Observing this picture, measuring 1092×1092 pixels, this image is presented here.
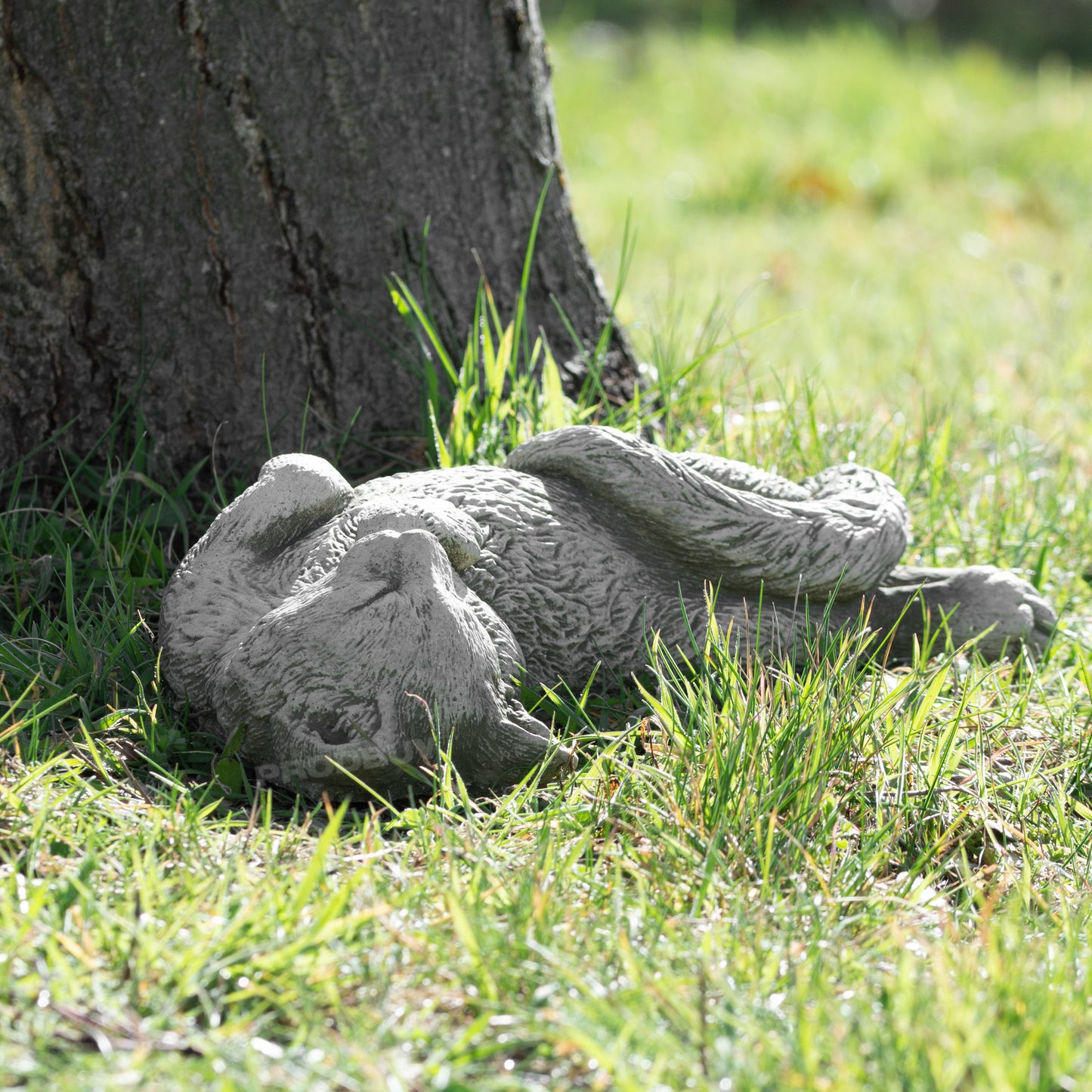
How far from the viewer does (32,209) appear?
2828 millimetres

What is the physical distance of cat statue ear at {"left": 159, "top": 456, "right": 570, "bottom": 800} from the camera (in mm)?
2090

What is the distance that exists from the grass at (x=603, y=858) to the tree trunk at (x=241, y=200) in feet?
0.65

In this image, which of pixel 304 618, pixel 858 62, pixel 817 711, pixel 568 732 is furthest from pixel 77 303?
pixel 858 62

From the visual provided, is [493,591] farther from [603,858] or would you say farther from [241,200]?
[241,200]

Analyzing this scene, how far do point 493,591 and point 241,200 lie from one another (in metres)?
1.27

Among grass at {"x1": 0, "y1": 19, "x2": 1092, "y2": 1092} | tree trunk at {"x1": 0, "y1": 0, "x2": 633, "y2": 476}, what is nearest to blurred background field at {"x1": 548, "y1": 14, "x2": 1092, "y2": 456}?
tree trunk at {"x1": 0, "y1": 0, "x2": 633, "y2": 476}

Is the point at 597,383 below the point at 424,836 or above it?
above

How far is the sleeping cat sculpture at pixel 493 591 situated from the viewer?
6.89 ft

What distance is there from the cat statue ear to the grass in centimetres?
8

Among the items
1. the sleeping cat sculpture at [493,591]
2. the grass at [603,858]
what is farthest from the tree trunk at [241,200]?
the sleeping cat sculpture at [493,591]

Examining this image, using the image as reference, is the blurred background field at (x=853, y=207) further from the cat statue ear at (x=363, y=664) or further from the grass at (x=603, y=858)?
the cat statue ear at (x=363, y=664)

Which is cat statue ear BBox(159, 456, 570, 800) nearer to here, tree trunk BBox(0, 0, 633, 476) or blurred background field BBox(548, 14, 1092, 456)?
tree trunk BBox(0, 0, 633, 476)

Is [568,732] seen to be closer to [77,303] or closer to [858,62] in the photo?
[77,303]

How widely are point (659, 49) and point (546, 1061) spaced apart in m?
8.97
